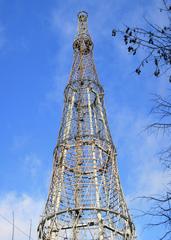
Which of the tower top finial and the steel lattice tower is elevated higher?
the tower top finial

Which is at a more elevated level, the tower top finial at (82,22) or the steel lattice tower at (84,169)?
the tower top finial at (82,22)

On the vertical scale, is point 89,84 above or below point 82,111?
above

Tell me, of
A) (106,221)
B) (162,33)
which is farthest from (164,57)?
(106,221)

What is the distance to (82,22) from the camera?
1714 inches

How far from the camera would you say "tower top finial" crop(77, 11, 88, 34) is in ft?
140

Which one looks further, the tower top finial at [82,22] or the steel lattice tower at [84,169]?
the tower top finial at [82,22]

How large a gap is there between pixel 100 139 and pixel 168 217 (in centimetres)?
2750

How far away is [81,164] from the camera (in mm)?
33031

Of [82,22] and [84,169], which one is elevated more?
[82,22]

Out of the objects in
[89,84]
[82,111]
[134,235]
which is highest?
[89,84]

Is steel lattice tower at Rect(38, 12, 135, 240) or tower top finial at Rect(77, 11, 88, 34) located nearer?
steel lattice tower at Rect(38, 12, 135, 240)

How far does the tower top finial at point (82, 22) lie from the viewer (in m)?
42.8

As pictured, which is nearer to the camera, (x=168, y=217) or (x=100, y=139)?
(x=168, y=217)

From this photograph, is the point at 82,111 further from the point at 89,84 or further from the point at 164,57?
the point at 164,57
